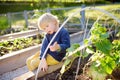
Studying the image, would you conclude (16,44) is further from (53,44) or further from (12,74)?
(53,44)

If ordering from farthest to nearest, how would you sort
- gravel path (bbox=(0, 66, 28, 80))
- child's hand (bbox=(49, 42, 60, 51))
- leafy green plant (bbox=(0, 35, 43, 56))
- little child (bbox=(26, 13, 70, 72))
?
leafy green plant (bbox=(0, 35, 43, 56))
gravel path (bbox=(0, 66, 28, 80))
little child (bbox=(26, 13, 70, 72))
child's hand (bbox=(49, 42, 60, 51))

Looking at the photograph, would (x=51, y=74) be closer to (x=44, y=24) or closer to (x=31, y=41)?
(x=44, y=24)

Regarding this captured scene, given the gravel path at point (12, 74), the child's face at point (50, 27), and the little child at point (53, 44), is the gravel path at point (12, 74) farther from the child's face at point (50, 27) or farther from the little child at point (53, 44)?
the child's face at point (50, 27)

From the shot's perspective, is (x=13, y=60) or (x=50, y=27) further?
(x=13, y=60)

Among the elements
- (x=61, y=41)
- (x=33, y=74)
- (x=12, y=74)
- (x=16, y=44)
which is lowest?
(x=12, y=74)

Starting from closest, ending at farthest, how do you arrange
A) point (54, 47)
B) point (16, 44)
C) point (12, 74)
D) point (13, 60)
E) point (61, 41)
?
point (54, 47), point (61, 41), point (12, 74), point (13, 60), point (16, 44)

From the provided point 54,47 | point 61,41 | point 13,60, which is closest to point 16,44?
point 13,60

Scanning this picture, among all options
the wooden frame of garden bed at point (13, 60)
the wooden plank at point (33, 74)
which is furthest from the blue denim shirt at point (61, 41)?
the wooden frame of garden bed at point (13, 60)

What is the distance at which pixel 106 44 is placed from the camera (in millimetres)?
2842

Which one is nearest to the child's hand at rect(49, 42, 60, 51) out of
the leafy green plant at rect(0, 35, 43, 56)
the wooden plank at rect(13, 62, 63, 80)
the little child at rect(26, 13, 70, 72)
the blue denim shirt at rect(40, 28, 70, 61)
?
the little child at rect(26, 13, 70, 72)

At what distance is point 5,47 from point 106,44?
3.95m

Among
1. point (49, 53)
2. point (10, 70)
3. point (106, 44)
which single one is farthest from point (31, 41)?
→ point (106, 44)

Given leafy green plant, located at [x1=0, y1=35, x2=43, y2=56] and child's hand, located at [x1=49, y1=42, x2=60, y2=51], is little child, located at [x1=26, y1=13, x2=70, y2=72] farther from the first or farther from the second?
leafy green plant, located at [x1=0, y1=35, x2=43, y2=56]

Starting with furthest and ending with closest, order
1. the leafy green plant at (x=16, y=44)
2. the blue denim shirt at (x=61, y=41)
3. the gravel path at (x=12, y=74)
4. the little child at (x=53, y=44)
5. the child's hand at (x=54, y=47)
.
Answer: the leafy green plant at (x=16, y=44) → the gravel path at (x=12, y=74) → the blue denim shirt at (x=61, y=41) → the little child at (x=53, y=44) → the child's hand at (x=54, y=47)
